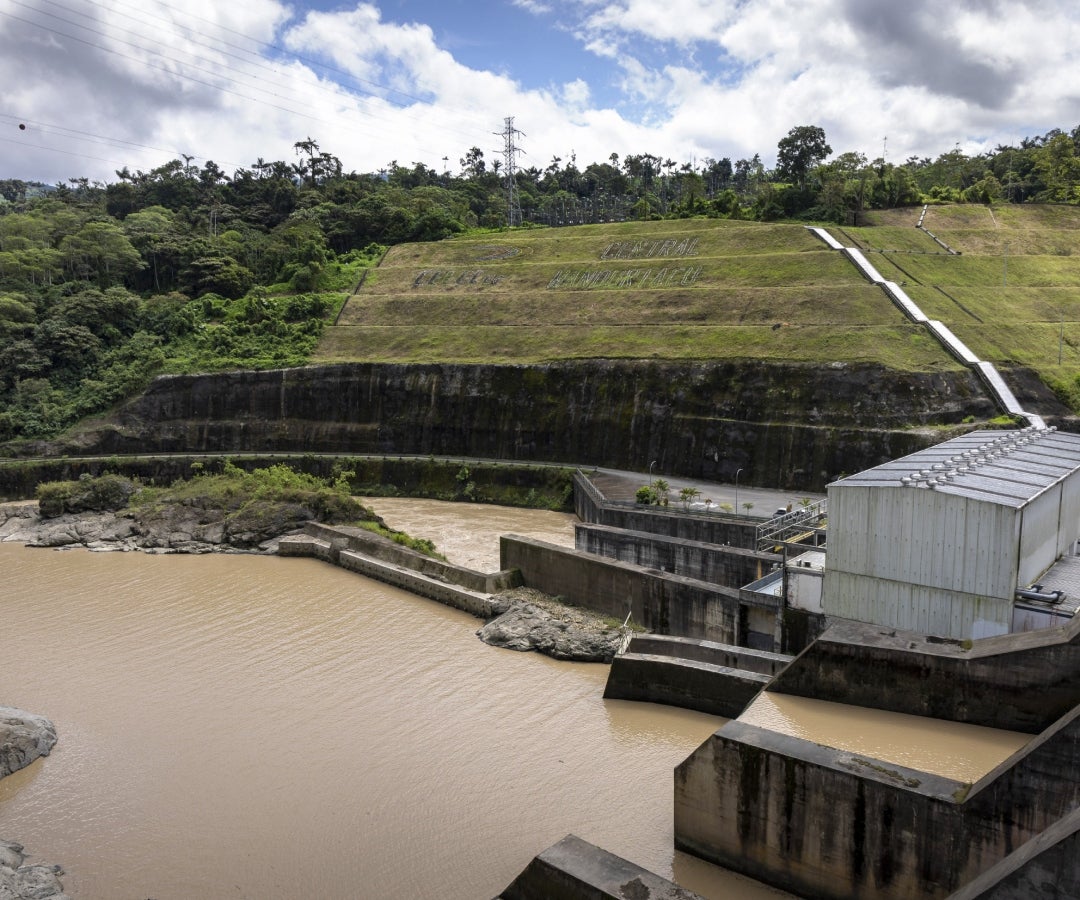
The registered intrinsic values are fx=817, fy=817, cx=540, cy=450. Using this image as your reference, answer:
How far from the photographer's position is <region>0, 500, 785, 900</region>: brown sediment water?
11.2m

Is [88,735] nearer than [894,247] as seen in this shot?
Yes

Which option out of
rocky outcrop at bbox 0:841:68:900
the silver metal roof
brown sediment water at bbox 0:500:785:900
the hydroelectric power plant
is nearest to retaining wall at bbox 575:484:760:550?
the hydroelectric power plant

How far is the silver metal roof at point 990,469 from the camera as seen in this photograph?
1398 cm

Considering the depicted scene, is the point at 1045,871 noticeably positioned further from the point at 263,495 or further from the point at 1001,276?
the point at 1001,276

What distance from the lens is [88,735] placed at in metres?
15.5

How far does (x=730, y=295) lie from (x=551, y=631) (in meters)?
25.0

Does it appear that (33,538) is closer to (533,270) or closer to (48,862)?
(48,862)

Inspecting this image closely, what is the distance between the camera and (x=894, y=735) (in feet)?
38.7

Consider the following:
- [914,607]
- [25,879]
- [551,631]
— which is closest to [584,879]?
[25,879]

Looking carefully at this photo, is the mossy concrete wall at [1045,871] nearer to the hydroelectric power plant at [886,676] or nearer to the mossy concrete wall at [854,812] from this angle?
the hydroelectric power plant at [886,676]

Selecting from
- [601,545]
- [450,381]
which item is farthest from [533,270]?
[601,545]

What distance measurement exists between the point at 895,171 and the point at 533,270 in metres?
25.2

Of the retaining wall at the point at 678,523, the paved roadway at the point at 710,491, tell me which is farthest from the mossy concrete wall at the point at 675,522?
the paved roadway at the point at 710,491

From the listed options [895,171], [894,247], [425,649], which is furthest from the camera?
[895,171]
